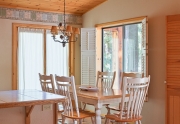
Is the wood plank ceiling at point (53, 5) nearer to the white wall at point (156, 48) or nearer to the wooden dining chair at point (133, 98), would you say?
the white wall at point (156, 48)

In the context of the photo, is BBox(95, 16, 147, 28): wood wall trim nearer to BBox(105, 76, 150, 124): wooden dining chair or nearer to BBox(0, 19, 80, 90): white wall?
BBox(105, 76, 150, 124): wooden dining chair

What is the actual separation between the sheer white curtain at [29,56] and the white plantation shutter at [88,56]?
1.02m

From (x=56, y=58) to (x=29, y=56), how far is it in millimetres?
704

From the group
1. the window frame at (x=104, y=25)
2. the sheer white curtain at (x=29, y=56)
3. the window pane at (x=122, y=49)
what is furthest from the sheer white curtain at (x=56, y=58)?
the window pane at (x=122, y=49)

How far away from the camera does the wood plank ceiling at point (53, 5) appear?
5.40 metres

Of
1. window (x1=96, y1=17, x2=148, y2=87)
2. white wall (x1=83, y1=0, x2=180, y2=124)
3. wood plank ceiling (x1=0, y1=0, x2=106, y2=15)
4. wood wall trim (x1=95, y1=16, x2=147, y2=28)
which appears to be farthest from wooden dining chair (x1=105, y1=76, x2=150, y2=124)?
wood plank ceiling (x1=0, y1=0, x2=106, y2=15)

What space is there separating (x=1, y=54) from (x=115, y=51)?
3.02 metres

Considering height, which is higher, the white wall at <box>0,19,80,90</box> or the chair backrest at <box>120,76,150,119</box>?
the white wall at <box>0,19,80,90</box>

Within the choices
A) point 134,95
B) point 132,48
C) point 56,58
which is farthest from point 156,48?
point 56,58

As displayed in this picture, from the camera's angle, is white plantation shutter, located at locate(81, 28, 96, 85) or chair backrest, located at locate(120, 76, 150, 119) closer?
chair backrest, located at locate(120, 76, 150, 119)

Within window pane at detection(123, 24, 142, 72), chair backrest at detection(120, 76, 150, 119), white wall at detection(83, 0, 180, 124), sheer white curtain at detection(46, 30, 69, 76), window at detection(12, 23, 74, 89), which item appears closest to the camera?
chair backrest at detection(120, 76, 150, 119)

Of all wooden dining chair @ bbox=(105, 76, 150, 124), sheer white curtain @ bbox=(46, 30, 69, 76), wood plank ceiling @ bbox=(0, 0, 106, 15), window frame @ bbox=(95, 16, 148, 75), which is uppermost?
wood plank ceiling @ bbox=(0, 0, 106, 15)

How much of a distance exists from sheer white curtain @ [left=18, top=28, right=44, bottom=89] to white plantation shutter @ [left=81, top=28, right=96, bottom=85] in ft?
3.36

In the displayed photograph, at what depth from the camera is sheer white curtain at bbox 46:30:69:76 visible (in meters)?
6.05
